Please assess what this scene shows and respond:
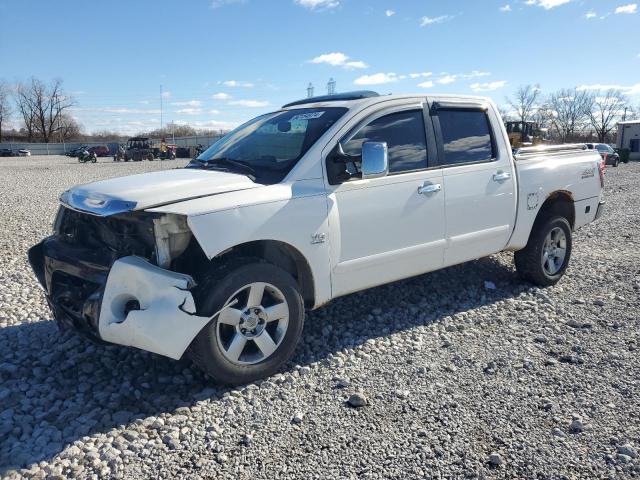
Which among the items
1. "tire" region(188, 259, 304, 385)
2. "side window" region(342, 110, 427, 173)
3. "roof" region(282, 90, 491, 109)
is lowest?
"tire" region(188, 259, 304, 385)

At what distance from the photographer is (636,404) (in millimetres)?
3223

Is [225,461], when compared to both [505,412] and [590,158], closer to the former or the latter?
[505,412]

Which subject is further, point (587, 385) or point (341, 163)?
point (341, 163)

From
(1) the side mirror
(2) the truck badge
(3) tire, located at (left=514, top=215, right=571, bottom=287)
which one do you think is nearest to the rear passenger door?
(3) tire, located at (left=514, top=215, right=571, bottom=287)

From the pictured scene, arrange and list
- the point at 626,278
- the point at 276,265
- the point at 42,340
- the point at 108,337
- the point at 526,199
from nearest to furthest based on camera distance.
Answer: the point at 108,337
the point at 276,265
the point at 42,340
the point at 526,199
the point at 626,278

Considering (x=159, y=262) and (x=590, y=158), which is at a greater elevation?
(x=590, y=158)

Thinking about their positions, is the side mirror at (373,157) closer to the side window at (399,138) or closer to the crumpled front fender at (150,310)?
the side window at (399,138)

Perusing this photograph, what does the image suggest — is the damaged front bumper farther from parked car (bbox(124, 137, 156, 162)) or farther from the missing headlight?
parked car (bbox(124, 137, 156, 162))

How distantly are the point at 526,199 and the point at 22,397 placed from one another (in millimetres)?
4603

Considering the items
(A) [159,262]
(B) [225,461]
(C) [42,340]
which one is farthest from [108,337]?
(C) [42,340]

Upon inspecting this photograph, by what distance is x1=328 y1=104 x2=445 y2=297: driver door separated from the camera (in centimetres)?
388

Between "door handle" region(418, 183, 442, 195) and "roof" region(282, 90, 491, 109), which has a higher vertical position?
"roof" region(282, 90, 491, 109)

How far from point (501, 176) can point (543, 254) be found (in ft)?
3.90

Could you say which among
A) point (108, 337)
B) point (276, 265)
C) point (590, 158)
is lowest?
point (108, 337)
